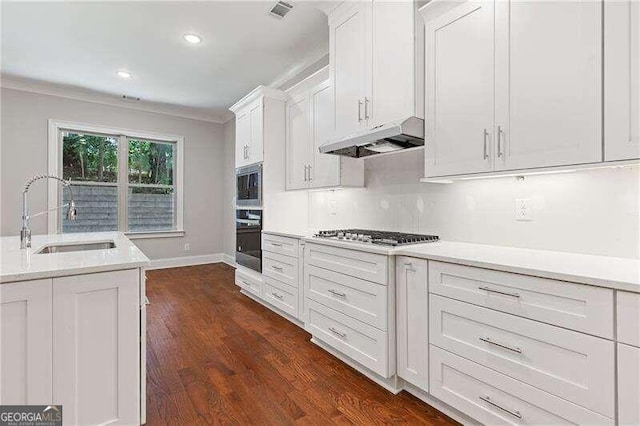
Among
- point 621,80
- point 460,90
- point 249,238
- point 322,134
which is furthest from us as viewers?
point 249,238

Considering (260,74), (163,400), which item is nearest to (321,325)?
(163,400)

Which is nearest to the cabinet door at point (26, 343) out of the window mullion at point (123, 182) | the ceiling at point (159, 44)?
the ceiling at point (159, 44)

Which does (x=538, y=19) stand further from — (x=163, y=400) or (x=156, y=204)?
(x=156, y=204)

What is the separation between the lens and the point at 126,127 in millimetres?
5250

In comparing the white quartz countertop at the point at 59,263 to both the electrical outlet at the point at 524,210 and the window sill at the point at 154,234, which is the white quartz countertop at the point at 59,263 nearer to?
the electrical outlet at the point at 524,210

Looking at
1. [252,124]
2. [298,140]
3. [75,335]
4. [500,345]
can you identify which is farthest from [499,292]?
[252,124]

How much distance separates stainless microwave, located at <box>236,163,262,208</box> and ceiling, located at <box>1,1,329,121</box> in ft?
4.29

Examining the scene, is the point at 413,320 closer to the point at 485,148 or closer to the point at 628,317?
the point at 628,317

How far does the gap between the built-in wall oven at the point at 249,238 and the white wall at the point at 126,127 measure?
2.13 m

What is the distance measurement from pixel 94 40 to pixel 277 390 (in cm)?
385

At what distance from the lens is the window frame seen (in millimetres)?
4656

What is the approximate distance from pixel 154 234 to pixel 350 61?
181 inches

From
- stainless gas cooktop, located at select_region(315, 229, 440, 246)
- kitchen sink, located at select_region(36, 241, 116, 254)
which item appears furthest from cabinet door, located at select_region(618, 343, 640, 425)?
kitchen sink, located at select_region(36, 241, 116, 254)
